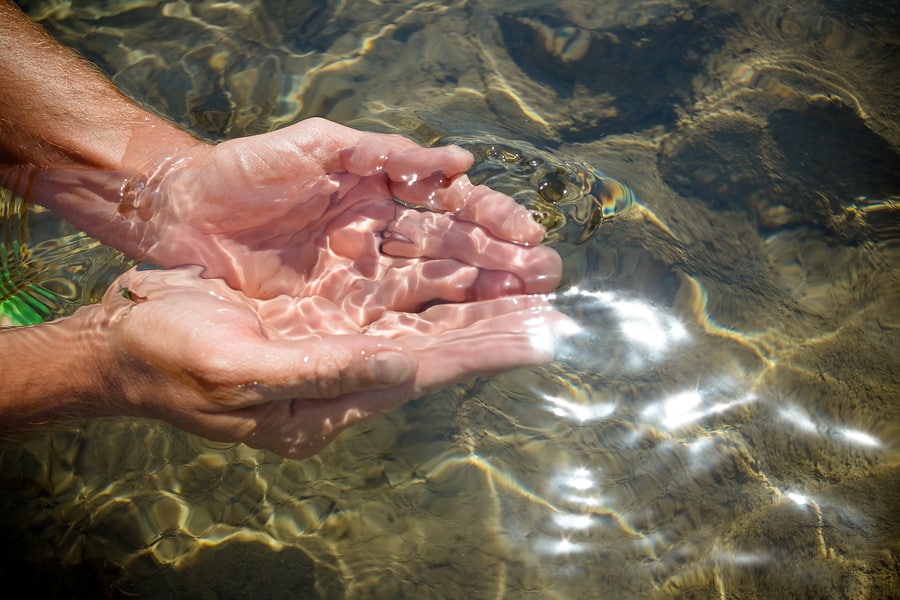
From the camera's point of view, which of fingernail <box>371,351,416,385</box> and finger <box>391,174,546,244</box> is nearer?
fingernail <box>371,351,416,385</box>

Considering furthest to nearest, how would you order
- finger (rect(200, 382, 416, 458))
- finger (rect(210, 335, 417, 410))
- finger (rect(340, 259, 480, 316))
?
finger (rect(340, 259, 480, 316))
finger (rect(200, 382, 416, 458))
finger (rect(210, 335, 417, 410))

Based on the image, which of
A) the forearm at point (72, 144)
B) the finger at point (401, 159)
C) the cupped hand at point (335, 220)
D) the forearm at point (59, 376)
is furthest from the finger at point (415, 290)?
the forearm at point (72, 144)

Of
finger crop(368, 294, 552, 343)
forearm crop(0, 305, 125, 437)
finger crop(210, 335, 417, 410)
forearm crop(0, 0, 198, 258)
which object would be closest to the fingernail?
finger crop(210, 335, 417, 410)

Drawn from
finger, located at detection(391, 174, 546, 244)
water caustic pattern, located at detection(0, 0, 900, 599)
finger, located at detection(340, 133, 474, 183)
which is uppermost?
finger, located at detection(340, 133, 474, 183)

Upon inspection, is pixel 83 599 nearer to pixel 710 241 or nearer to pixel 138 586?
pixel 138 586

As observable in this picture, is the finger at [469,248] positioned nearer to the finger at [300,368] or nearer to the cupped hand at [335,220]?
the cupped hand at [335,220]

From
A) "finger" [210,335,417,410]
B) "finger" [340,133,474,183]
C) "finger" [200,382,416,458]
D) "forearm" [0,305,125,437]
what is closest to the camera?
"finger" [210,335,417,410]

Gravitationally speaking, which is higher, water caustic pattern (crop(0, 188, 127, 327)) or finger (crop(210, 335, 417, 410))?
finger (crop(210, 335, 417, 410))

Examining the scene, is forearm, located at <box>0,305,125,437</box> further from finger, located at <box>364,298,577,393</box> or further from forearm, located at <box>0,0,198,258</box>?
finger, located at <box>364,298,577,393</box>
